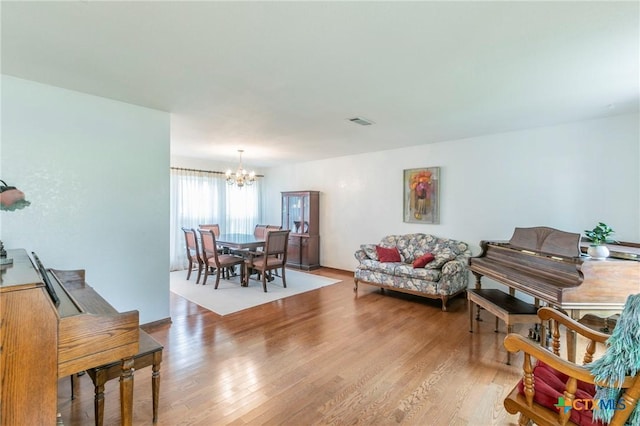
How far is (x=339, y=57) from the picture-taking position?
215cm

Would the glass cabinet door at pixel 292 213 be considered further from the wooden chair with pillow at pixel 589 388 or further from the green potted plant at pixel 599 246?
the wooden chair with pillow at pixel 589 388

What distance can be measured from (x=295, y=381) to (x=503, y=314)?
6.34ft

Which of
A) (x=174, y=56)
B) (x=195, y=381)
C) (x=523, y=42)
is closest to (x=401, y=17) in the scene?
(x=523, y=42)

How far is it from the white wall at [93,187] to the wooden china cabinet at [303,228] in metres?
3.54

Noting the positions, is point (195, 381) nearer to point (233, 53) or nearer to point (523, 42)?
point (233, 53)

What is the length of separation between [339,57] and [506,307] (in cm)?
264

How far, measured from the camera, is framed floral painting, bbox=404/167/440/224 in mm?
5016

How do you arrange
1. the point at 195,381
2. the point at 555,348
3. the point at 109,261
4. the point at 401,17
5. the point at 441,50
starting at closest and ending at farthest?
1. the point at 401,17
2. the point at 555,348
3. the point at 441,50
4. the point at 195,381
5. the point at 109,261

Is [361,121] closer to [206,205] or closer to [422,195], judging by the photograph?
[422,195]

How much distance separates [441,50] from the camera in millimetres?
2051

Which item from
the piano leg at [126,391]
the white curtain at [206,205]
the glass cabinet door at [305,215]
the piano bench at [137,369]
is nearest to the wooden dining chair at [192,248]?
the white curtain at [206,205]

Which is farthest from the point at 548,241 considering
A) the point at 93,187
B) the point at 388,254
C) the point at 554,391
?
the point at 93,187

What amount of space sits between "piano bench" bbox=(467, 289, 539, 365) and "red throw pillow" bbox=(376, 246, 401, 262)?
1.62 m

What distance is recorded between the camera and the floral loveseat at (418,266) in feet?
13.3
